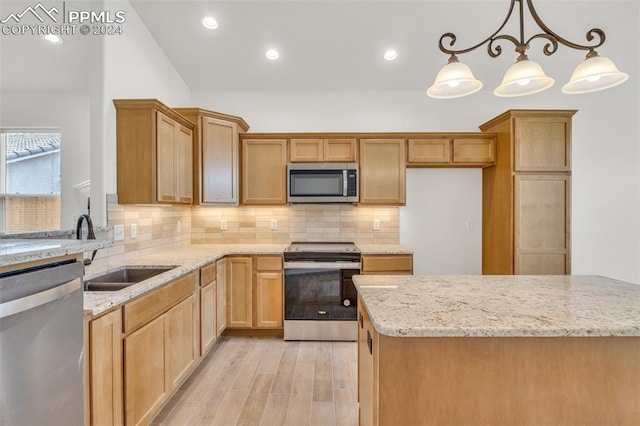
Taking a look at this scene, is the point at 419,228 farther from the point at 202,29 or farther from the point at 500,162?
the point at 202,29

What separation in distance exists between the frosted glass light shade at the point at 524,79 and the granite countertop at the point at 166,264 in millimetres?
1829

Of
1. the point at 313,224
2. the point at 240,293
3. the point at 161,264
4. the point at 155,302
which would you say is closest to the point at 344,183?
the point at 313,224

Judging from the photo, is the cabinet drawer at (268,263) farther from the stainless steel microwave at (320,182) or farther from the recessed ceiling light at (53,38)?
the recessed ceiling light at (53,38)

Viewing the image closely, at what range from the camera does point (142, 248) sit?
274cm

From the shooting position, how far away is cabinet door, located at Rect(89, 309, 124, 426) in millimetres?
1378

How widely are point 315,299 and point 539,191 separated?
2486mm

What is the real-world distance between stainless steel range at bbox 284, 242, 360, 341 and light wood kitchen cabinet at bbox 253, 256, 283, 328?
84mm

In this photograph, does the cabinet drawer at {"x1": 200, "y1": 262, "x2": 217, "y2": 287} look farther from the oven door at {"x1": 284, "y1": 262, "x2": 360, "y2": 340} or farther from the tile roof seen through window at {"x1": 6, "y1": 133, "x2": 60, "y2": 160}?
the tile roof seen through window at {"x1": 6, "y1": 133, "x2": 60, "y2": 160}

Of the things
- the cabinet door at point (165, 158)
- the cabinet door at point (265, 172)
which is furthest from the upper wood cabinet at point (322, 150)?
the cabinet door at point (165, 158)

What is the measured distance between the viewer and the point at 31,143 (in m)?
2.57

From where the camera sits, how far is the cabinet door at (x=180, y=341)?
200 cm

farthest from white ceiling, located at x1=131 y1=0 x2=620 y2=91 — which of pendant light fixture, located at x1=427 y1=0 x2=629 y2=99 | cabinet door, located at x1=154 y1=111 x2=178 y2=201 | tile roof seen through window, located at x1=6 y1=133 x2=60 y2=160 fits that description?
pendant light fixture, located at x1=427 y1=0 x2=629 y2=99

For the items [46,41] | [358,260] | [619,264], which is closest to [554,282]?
[358,260]

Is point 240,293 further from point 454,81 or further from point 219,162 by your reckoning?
point 454,81
